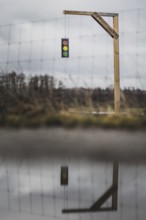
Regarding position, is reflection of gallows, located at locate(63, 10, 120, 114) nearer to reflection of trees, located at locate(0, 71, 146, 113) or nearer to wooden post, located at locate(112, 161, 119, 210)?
reflection of trees, located at locate(0, 71, 146, 113)

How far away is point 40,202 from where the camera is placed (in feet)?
14.6

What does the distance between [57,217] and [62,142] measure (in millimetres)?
4824

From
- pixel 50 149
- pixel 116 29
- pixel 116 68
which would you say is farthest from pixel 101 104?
pixel 50 149

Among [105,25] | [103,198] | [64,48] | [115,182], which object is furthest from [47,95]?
[103,198]

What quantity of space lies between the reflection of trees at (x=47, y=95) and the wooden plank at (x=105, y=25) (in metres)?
1.41

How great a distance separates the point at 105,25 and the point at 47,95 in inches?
91.5

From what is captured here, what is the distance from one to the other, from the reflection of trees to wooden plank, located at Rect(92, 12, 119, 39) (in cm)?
141

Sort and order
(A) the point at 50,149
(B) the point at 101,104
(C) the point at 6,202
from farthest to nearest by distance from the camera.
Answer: (B) the point at 101,104, (A) the point at 50,149, (C) the point at 6,202

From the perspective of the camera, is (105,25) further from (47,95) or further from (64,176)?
(64,176)

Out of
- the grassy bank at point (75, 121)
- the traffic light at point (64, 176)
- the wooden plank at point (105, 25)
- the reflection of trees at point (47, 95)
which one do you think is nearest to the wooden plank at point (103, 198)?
the traffic light at point (64, 176)

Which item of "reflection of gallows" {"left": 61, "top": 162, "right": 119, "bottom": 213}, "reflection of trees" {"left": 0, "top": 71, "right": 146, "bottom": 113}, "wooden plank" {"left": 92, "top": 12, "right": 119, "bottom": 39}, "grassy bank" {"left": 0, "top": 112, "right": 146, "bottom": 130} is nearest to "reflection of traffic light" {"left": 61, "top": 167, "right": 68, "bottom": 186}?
"reflection of gallows" {"left": 61, "top": 162, "right": 119, "bottom": 213}

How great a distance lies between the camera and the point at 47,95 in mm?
11242

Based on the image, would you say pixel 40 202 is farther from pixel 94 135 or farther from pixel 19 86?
pixel 19 86

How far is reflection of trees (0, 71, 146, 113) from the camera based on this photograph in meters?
10.9
